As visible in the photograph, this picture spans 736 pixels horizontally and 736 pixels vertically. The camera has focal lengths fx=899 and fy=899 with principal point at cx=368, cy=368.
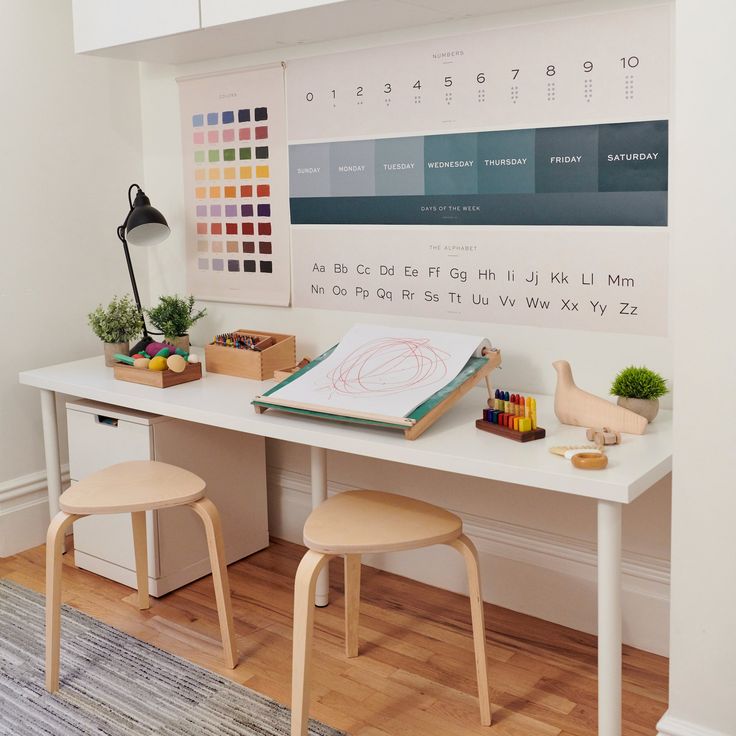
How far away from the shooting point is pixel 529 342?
231cm

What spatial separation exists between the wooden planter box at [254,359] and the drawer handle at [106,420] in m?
0.31

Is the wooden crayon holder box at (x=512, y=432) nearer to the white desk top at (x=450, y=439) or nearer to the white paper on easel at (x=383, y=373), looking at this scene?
the white desk top at (x=450, y=439)

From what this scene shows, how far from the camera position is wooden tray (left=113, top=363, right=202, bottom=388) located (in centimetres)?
250

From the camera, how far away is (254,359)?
8.33ft

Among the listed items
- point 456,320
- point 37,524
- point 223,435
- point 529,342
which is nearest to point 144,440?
point 223,435

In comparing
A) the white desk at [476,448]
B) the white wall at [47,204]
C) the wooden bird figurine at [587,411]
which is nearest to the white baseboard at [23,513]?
the white wall at [47,204]

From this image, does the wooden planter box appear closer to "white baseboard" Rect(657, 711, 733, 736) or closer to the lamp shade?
the lamp shade

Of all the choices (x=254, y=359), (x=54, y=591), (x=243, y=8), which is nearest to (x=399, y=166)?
(x=243, y=8)

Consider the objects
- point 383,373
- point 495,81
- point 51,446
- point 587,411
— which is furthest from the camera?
point 51,446

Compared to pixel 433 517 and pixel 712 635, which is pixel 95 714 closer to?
pixel 433 517

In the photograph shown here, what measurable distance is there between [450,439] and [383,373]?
0.28 m

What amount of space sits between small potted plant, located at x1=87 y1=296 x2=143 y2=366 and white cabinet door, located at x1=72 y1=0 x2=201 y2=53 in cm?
78

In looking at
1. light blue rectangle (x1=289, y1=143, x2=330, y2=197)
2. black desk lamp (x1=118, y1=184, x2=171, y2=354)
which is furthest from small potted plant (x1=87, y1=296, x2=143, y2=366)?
light blue rectangle (x1=289, y1=143, x2=330, y2=197)

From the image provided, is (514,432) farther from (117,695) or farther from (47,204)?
(47,204)
